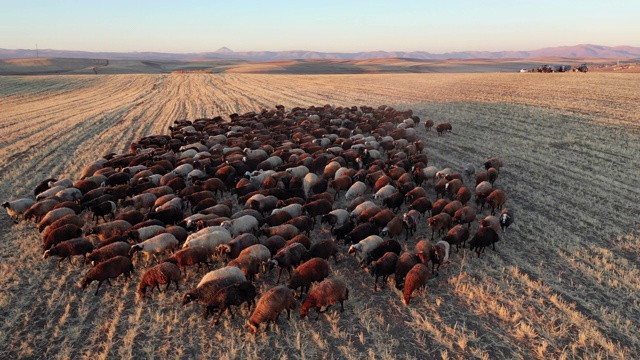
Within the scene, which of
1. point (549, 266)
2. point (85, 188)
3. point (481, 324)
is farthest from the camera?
point (85, 188)

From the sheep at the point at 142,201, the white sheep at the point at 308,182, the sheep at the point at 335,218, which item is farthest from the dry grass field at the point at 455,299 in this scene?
the white sheep at the point at 308,182

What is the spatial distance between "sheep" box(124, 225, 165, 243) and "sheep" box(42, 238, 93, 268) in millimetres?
971

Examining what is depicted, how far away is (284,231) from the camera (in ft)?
34.5

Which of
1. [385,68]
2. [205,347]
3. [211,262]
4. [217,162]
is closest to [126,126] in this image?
[217,162]

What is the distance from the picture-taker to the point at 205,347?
7125 millimetres

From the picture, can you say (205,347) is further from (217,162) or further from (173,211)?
(217,162)

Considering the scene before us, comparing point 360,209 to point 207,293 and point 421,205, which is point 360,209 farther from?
point 207,293

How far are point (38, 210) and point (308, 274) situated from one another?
9.28 meters

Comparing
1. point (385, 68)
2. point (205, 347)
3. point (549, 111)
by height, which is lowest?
point (205, 347)

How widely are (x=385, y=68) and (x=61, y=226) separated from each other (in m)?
98.1

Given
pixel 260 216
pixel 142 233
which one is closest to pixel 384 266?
pixel 260 216

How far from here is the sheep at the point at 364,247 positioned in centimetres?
978

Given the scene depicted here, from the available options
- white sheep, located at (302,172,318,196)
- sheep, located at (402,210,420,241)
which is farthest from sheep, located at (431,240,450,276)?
white sheep, located at (302,172,318,196)

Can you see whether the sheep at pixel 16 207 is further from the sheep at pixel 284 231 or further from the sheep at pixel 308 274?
the sheep at pixel 308 274
